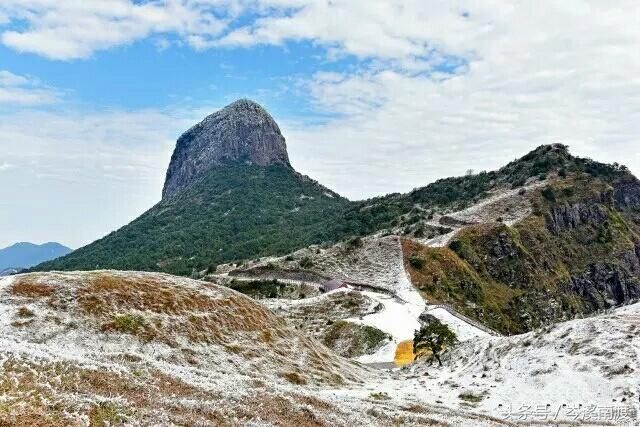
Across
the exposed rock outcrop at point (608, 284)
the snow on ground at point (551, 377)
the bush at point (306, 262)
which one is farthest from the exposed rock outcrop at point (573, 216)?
the snow on ground at point (551, 377)

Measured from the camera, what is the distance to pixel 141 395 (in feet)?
72.0

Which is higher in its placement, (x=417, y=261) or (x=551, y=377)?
(x=417, y=261)

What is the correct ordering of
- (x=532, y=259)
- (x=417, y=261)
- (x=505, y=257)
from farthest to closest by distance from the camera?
1. (x=532, y=259)
2. (x=505, y=257)
3. (x=417, y=261)

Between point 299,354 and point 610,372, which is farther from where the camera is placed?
point 299,354

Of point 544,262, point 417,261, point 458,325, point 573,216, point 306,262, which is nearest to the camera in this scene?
point 458,325

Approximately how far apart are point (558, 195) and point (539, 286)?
5117 centimetres

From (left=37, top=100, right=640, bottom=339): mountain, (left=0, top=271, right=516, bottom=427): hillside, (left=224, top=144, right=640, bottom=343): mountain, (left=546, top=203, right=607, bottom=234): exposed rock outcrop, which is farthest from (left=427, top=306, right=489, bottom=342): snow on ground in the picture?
(left=546, top=203, right=607, bottom=234): exposed rock outcrop

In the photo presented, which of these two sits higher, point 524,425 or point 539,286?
point 539,286

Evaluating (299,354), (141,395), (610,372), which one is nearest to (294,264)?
(299,354)

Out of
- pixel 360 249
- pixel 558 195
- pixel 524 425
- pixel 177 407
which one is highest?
pixel 558 195

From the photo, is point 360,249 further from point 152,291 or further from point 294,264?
point 152,291

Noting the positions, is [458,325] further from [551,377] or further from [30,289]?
[30,289]

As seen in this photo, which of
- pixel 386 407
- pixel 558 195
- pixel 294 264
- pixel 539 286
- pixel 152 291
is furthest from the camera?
pixel 558 195

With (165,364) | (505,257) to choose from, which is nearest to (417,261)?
(505,257)
